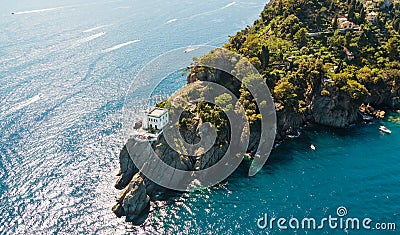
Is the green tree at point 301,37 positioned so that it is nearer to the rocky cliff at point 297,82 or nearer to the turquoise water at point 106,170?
the rocky cliff at point 297,82

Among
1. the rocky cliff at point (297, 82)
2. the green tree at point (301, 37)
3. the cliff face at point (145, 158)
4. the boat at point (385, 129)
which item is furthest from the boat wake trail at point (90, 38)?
the boat at point (385, 129)

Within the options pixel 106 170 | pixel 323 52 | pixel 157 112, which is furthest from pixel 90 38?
pixel 323 52

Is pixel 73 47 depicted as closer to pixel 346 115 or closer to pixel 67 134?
pixel 67 134

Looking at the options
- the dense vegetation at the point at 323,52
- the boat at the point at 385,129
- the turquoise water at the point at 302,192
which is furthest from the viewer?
the dense vegetation at the point at 323,52

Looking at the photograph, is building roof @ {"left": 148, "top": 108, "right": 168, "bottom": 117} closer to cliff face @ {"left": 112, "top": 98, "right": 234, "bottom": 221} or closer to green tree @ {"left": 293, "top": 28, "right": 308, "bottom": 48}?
cliff face @ {"left": 112, "top": 98, "right": 234, "bottom": 221}

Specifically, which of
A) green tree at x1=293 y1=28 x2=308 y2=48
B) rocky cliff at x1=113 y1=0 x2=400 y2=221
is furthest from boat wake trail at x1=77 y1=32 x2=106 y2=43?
green tree at x1=293 y1=28 x2=308 y2=48

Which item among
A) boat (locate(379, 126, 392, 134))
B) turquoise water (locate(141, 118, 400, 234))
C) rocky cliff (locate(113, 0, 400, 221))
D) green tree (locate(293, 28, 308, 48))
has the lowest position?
turquoise water (locate(141, 118, 400, 234))

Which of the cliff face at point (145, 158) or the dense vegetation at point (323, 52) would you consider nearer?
the cliff face at point (145, 158)

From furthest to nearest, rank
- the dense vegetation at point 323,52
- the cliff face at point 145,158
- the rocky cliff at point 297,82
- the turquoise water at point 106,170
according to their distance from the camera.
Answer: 1. the dense vegetation at point 323,52
2. the rocky cliff at point 297,82
3. the cliff face at point 145,158
4. the turquoise water at point 106,170

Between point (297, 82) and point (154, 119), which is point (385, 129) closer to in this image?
point (297, 82)
